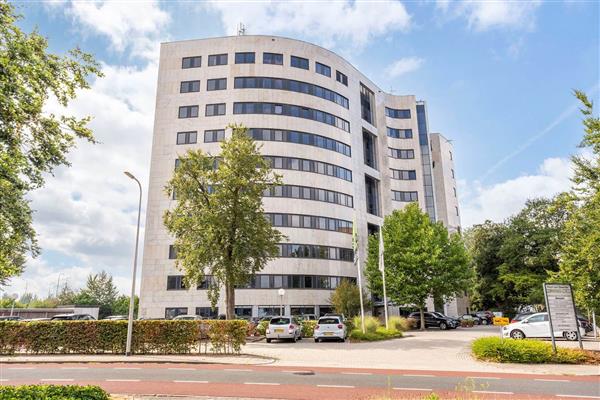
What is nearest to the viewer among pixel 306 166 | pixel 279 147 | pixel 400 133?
pixel 279 147

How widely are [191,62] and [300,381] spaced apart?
44.2 m

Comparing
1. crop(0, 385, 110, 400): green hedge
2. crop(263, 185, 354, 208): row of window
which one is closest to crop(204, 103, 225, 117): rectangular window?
crop(263, 185, 354, 208): row of window

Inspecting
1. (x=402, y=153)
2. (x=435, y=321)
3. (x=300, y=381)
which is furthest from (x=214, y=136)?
(x=300, y=381)

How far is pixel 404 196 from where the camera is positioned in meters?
60.8

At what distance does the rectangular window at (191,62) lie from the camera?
47281 millimetres

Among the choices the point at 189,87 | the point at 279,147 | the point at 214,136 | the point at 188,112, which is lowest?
the point at 279,147

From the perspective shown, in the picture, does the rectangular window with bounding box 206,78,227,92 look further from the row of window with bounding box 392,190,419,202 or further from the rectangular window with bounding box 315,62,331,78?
the row of window with bounding box 392,190,419,202

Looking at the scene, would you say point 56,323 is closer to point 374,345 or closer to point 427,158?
point 374,345

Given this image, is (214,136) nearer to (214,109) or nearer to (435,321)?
(214,109)

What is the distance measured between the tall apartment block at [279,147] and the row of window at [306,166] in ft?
0.39

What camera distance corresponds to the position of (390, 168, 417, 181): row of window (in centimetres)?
6125

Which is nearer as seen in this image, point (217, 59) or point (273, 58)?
point (217, 59)

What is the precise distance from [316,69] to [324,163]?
12842mm

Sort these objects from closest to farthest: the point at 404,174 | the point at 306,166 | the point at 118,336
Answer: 1. the point at 118,336
2. the point at 306,166
3. the point at 404,174
